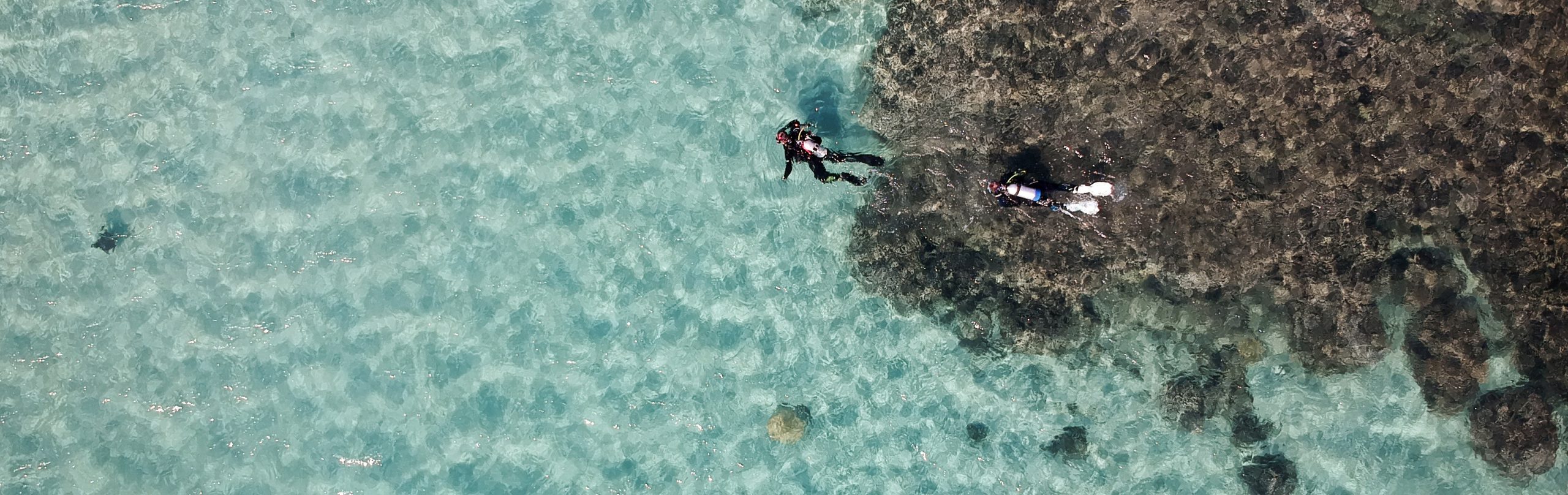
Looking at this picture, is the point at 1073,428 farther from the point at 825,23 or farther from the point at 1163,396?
the point at 825,23

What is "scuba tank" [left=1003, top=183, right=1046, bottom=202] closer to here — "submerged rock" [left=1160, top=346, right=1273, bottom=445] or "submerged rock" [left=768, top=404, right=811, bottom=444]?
"submerged rock" [left=1160, top=346, right=1273, bottom=445]

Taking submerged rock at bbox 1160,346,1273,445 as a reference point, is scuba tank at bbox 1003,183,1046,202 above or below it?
above

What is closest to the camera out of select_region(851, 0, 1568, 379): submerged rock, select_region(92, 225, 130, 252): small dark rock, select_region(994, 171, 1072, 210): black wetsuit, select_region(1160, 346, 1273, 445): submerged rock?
select_region(851, 0, 1568, 379): submerged rock

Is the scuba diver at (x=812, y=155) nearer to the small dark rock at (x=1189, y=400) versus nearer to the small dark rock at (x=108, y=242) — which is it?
the small dark rock at (x=1189, y=400)

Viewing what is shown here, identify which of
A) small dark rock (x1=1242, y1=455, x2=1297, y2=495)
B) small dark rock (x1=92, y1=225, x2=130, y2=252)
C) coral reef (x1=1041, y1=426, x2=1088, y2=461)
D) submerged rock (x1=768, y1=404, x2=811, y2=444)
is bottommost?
small dark rock (x1=1242, y1=455, x2=1297, y2=495)

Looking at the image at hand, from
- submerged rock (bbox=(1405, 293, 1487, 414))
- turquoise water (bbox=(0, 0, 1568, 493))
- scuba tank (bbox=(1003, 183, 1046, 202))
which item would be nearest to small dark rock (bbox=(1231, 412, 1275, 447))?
turquoise water (bbox=(0, 0, 1568, 493))

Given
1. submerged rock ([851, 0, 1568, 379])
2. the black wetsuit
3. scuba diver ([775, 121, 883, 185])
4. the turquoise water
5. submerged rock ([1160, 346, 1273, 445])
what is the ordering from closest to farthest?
submerged rock ([851, 0, 1568, 379])
the black wetsuit
scuba diver ([775, 121, 883, 185])
submerged rock ([1160, 346, 1273, 445])
the turquoise water

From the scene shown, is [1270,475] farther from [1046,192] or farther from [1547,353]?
[1046,192]
